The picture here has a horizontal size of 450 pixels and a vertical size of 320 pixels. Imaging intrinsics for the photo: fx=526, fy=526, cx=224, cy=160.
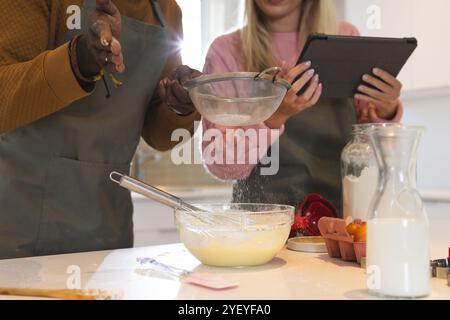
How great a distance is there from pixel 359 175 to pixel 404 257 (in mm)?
469

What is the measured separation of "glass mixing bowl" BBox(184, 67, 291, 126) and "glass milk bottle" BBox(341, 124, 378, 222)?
0.20 meters

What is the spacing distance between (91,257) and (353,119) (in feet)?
2.95

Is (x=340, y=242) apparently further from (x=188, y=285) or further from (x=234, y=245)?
(x=188, y=285)

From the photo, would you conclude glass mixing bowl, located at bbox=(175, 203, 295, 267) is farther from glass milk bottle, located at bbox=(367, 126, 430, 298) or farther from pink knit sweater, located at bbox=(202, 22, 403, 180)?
pink knit sweater, located at bbox=(202, 22, 403, 180)

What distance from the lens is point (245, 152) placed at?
139cm

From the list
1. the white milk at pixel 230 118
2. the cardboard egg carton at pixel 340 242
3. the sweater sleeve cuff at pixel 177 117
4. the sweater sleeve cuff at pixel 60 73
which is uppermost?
the sweater sleeve cuff at pixel 60 73

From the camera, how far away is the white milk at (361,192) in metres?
1.14

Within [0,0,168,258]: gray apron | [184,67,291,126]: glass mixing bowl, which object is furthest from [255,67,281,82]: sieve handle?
[0,0,168,258]: gray apron

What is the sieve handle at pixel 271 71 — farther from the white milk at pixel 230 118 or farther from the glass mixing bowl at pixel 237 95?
the white milk at pixel 230 118

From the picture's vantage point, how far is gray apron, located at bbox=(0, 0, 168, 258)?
45.3 inches

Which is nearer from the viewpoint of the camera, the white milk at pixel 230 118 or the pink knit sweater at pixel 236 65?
the white milk at pixel 230 118

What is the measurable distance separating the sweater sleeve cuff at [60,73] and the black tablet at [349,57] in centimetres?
54

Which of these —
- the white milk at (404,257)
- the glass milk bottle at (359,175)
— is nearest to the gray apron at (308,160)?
the glass milk bottle at (359,175)
